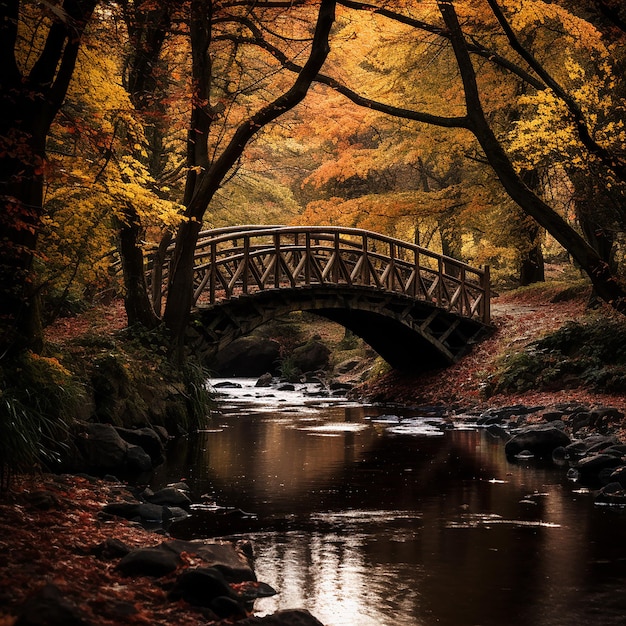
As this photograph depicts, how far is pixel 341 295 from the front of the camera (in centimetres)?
1972

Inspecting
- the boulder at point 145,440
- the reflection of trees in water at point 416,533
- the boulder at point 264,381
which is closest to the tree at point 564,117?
the reflection of trees in water at point 416,533

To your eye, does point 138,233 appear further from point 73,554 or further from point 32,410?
point 73,554

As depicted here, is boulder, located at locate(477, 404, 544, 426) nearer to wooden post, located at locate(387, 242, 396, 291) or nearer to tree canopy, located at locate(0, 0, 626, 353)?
tree canopy, located at locate(0, 0, 626, 353)

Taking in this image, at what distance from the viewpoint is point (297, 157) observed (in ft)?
105

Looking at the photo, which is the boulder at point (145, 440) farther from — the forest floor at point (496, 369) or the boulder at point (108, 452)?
the forest floor at point (496, 369)

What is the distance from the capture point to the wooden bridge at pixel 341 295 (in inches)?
679

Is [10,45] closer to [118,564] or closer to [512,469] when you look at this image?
[118,564]

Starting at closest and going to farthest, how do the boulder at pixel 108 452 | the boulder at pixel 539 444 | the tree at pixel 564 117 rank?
the boulder at pixel 108 452 < the boulder at pixel 539 444 < the tree at pixel 564 117

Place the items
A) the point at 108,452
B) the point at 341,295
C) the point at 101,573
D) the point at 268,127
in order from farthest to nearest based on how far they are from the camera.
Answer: the point at 268,127
the point at 341,295
the point at 108,452
the point at 101,573

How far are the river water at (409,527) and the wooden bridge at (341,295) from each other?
3019 millimetres

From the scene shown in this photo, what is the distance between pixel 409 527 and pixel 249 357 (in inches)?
837

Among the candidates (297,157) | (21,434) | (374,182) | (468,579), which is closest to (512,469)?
(468,579)

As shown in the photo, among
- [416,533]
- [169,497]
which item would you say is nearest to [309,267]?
[169,497]

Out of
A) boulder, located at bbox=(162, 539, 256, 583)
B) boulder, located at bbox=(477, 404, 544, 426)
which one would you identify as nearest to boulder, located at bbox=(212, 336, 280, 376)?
boulder, located at bbox=(477, 404, 544, 426)
